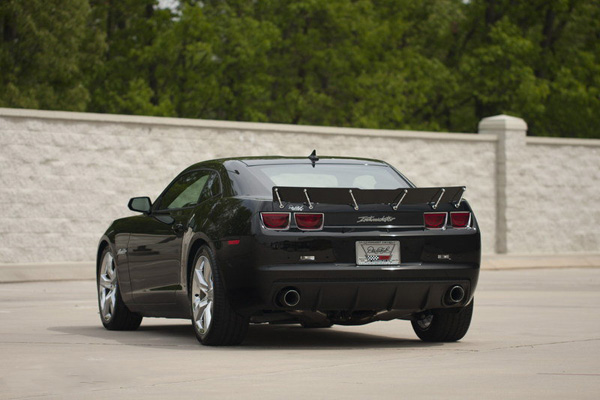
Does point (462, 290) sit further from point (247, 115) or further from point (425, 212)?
point (247, 115)

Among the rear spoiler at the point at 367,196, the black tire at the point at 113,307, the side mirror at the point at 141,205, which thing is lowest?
the black tire at the point at 113,307

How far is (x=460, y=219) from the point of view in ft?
32.9

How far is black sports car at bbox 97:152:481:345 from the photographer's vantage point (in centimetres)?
945

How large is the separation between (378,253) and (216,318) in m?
1.30

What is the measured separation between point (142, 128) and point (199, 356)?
46.3 feet

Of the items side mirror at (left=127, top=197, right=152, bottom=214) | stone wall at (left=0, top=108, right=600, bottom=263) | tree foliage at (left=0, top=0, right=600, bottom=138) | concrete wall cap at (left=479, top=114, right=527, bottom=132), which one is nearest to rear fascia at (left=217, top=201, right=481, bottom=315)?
side mirror at (left=127, top=197, right=152, bottom=214)

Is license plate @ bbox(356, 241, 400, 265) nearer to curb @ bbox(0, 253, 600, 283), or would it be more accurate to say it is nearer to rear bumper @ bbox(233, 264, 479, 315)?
rear bumper @ bbox(233, 264, 479, 315)

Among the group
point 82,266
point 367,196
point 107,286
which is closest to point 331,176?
point 367,196

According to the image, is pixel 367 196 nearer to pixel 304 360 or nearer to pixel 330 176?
pixel 330 176

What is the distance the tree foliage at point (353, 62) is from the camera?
44531mm

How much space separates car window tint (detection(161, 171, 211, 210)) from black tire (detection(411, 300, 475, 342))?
2.17 meters

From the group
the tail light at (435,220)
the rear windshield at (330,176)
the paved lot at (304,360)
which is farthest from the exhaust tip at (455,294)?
the rear windshield at (330,176)

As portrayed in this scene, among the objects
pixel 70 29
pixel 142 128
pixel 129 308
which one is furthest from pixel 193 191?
pixel 70 29

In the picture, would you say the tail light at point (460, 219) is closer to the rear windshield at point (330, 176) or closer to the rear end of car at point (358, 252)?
the rear end of car at point (358, 252)
